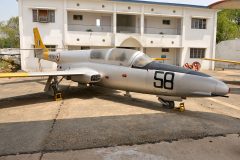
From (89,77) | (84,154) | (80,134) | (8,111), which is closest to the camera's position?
(84,154)

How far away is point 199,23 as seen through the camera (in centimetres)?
3241

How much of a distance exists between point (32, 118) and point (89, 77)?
3.43 meters

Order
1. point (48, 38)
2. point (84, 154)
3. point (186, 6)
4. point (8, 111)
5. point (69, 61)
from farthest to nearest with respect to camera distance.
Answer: point (186, 6)
point (48, 38)
point (69, 61)
point (8, 111)
point (84, 154)

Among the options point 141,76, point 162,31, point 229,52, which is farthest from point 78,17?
point 229,52

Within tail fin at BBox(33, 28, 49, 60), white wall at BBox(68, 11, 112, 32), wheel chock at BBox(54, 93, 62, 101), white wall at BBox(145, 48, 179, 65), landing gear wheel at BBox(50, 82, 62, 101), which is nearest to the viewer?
wheel chock at BBox(54, 93, 62, 101)

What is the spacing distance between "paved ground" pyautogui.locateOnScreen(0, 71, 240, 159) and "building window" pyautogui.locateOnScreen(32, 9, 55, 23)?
17877 millimetres

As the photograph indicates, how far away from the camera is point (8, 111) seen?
833cm

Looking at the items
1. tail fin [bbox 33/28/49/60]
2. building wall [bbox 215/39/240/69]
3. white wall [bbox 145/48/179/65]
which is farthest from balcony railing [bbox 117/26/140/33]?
tail fin [bbox 33/28/49/60]

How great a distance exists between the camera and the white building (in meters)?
25.4

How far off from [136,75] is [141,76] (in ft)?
0.83

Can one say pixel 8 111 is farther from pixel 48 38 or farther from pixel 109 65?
pixel 48 38

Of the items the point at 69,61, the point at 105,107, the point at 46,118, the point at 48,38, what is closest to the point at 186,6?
the point at 48,38

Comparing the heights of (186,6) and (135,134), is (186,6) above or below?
above

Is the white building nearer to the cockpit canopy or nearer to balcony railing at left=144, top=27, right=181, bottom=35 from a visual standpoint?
Answer: balcony railing at left=144, top=27, right=181, bottom=35
